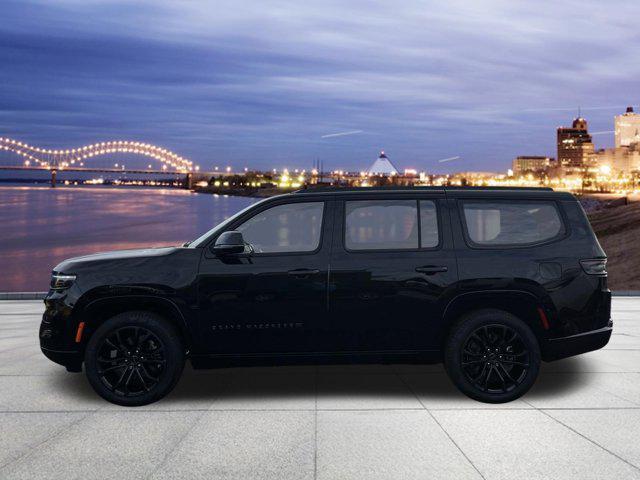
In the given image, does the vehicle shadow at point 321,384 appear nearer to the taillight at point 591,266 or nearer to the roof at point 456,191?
the taillight at point 591,266

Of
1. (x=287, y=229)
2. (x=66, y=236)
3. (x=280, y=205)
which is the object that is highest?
(x=280, y=205)

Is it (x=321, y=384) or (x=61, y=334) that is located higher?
(x=61, y=334)

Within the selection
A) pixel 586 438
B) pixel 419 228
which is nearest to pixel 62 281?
pixel 419 228

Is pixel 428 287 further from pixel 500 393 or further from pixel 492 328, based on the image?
pixel 500 393

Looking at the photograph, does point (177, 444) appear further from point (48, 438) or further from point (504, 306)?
point (504, 306)

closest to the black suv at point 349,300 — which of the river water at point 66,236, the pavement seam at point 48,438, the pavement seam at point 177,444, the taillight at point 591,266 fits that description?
the taillight at point 591,266

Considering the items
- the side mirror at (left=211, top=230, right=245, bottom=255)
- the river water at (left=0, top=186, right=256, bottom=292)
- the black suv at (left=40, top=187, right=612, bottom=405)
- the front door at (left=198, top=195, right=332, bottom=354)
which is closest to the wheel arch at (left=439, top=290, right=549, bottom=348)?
the black suv at (left=40, top=187, right=612, bottom=405)

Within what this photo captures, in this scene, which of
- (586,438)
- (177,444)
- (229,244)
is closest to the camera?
(177,444)

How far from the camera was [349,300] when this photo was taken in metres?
5.87

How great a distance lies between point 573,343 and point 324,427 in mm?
2354

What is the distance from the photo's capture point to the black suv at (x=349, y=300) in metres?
5.86

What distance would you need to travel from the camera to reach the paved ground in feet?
14.4

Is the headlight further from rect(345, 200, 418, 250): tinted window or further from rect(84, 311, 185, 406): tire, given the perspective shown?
rect(345, 200, 418, 250): tinted window

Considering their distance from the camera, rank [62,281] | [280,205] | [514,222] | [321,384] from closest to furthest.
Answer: [62,281] → [280,205] → [514,222] → [321,384]
